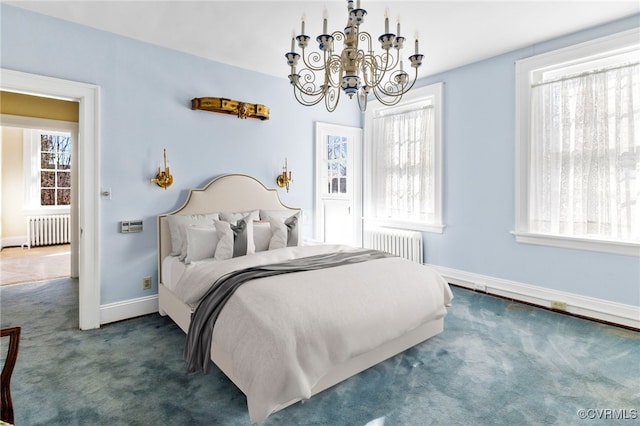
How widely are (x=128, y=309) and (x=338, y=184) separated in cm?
307

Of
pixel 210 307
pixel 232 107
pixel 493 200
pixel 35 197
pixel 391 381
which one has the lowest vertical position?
pixel 391 381

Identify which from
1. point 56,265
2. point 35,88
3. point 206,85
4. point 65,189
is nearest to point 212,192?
point 206,85

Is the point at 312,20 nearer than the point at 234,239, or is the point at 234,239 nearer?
the point at 312,20

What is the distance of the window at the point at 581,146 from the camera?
9.81ft

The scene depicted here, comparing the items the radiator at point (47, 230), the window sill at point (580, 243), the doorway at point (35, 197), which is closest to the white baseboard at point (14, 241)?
the doorway at point (35, 197)

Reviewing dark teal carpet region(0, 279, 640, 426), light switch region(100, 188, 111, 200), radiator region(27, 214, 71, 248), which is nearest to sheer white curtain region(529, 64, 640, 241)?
dark teal carpet region(0, 279, 640, 426)

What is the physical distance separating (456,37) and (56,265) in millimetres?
6305

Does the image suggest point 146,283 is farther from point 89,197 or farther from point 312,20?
point 312,20

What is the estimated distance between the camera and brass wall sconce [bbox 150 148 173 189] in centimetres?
344

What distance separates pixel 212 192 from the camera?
373 cm

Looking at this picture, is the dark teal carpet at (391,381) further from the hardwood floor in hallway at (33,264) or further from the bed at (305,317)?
the hardwood floor in hallway at (33,264)

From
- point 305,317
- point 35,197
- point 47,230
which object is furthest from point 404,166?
point 35,197

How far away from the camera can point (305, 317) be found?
1885 mm

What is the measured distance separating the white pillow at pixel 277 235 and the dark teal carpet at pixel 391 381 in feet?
3.73
